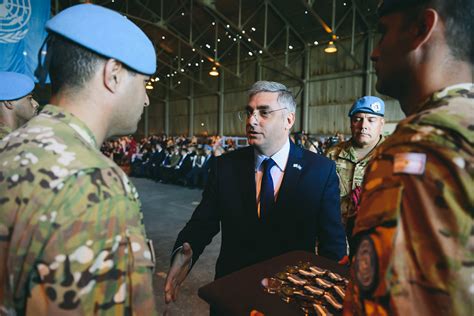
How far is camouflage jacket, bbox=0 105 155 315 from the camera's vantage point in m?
0.75

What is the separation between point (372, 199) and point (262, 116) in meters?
1.45

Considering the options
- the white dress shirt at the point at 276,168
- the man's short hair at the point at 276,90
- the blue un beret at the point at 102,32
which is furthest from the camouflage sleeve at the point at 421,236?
the man's short hair at the point at 276,90

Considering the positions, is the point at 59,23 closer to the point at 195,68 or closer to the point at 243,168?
the point at 243,168

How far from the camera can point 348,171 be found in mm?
3195

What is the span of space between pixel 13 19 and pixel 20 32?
10.9 inches

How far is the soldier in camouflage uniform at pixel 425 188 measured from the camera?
2.06ft

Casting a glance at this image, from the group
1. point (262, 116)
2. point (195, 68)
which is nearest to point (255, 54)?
point (195, 68)

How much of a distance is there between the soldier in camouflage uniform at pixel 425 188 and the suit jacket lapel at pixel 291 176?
1.08 meters

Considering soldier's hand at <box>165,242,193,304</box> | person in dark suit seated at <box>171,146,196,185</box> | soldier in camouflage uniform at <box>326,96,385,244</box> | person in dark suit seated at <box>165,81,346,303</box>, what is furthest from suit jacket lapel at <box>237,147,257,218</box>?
person in dark suit seated at <box>171,146,196,185</box>

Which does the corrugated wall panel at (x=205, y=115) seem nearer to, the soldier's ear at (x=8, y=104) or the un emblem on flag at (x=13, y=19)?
the un emblem on flag at (x=13, y=19)

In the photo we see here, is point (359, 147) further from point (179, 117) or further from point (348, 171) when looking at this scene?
point (179, 117)

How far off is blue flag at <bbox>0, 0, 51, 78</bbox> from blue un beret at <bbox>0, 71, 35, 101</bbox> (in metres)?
4.64

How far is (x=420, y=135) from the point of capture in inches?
26.8

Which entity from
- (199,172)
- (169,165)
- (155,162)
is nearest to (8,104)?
(199,172)
